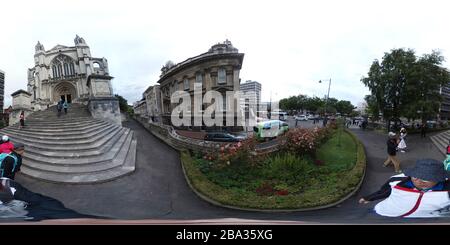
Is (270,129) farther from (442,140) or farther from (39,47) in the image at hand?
(39,47)

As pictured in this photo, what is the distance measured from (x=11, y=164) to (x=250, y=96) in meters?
1.99

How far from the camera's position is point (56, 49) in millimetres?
1546

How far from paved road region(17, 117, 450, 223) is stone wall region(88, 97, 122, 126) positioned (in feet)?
1.46

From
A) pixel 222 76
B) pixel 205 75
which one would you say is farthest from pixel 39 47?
pixel 222 76

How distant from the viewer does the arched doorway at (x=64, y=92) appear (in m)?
1.52

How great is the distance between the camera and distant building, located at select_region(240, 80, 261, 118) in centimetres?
136

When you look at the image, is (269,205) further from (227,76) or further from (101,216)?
(101,216)

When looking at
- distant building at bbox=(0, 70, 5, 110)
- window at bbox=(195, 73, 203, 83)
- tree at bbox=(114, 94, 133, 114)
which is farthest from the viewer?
distant building at bbox=(0, 70, 5, 110)

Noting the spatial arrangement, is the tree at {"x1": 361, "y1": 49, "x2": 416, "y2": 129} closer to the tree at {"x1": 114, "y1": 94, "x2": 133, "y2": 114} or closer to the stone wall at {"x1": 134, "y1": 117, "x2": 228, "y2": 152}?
the stone wall at {"x1": 134, "y1": 117, "x2": 228, "y2": 152}

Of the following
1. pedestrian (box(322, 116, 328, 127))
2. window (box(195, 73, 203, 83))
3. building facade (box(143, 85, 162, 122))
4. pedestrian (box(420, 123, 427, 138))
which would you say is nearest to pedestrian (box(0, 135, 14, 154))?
building facade (box(143, 85, 162, 122))
